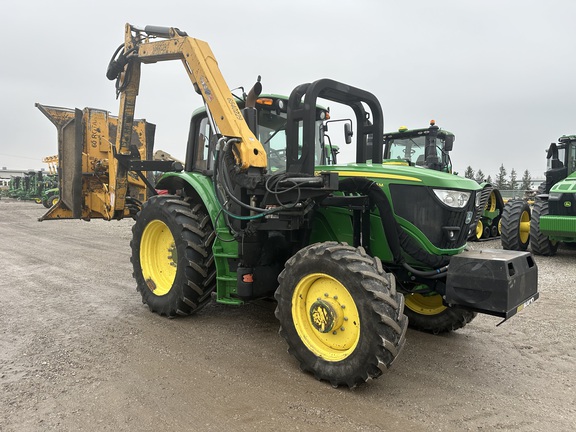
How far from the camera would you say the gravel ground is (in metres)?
2.69

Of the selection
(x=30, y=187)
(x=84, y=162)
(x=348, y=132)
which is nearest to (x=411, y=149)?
(x=348, y=132)

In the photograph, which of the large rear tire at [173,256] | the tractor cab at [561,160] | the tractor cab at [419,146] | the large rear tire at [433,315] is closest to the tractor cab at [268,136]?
the large rear tire at [173,256]

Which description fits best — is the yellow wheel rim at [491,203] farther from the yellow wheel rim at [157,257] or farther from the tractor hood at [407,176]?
the yellow wheel rim at [157,257]

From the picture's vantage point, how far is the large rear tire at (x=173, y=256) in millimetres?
4328

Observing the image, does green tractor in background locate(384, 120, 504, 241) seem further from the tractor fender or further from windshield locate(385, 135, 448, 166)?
the tractor fender

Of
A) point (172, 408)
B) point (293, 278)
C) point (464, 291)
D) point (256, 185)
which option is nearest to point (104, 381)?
point (172, 408)

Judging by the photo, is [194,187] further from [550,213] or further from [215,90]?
[550,213]

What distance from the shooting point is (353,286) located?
297 centimetres

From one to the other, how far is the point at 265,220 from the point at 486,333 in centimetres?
258

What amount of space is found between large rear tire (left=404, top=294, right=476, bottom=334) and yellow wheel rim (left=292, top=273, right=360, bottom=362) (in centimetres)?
145

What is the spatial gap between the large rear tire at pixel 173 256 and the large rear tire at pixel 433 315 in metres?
2.13

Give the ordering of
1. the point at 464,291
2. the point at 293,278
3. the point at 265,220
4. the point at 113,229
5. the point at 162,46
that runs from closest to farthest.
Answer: the point at 464,291
the point at 293,278
the point at 265,220
the point at 162,46
the point at 113,229

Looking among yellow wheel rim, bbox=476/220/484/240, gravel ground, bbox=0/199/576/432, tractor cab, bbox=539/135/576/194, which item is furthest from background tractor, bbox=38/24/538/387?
tractor cab, bbox=539/135/576/194

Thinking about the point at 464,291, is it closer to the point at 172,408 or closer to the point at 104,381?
the point at 172,408
